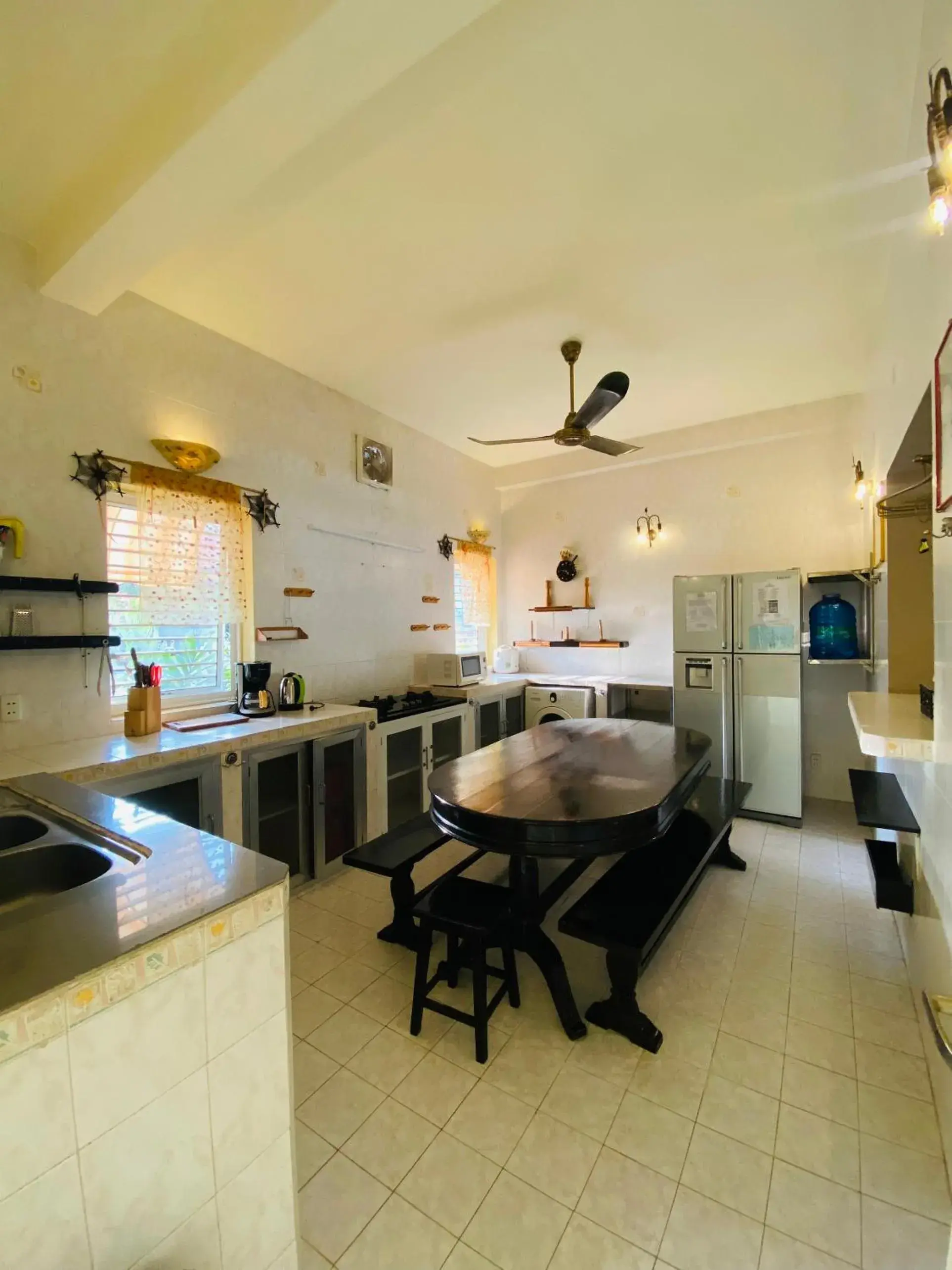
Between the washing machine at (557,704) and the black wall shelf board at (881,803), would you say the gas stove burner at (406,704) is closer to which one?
the washing machine at (557,704)

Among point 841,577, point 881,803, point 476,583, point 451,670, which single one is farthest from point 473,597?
point 881,803

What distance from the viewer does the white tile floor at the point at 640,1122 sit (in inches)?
50.3

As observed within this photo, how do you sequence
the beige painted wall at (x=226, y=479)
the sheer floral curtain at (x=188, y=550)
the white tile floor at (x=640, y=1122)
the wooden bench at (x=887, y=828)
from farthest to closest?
1. the sheer floral curtain at (x=188, y=550)
2. the beige painted wall at (x=226, y=479)
3. the wooden bench at (x=887, y=828)
4. the white tile floor at (x=640, y=1122)

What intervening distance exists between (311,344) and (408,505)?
147 cm

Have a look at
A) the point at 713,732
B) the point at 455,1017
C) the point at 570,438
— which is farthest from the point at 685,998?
the point at 570,438

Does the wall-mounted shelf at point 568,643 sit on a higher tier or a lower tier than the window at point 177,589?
lower

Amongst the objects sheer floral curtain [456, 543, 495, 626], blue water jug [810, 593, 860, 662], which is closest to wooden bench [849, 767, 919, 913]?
blue water jug [810, 593, 860, 662]

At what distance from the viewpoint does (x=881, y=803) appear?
209 centimetres

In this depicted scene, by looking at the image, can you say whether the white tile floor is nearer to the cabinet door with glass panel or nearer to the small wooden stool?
the small wooden stool

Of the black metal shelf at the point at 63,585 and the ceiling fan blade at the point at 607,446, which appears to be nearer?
the black metal shelf at the point at 63,585

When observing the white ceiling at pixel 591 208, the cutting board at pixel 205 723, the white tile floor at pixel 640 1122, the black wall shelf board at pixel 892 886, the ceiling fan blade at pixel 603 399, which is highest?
the white ceiling at pixel 591 208

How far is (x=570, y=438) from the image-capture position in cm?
292

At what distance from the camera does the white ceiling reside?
5.02ft

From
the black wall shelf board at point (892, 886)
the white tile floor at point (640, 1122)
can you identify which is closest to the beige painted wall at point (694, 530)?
the black wall shelf board at point (892, 886)
